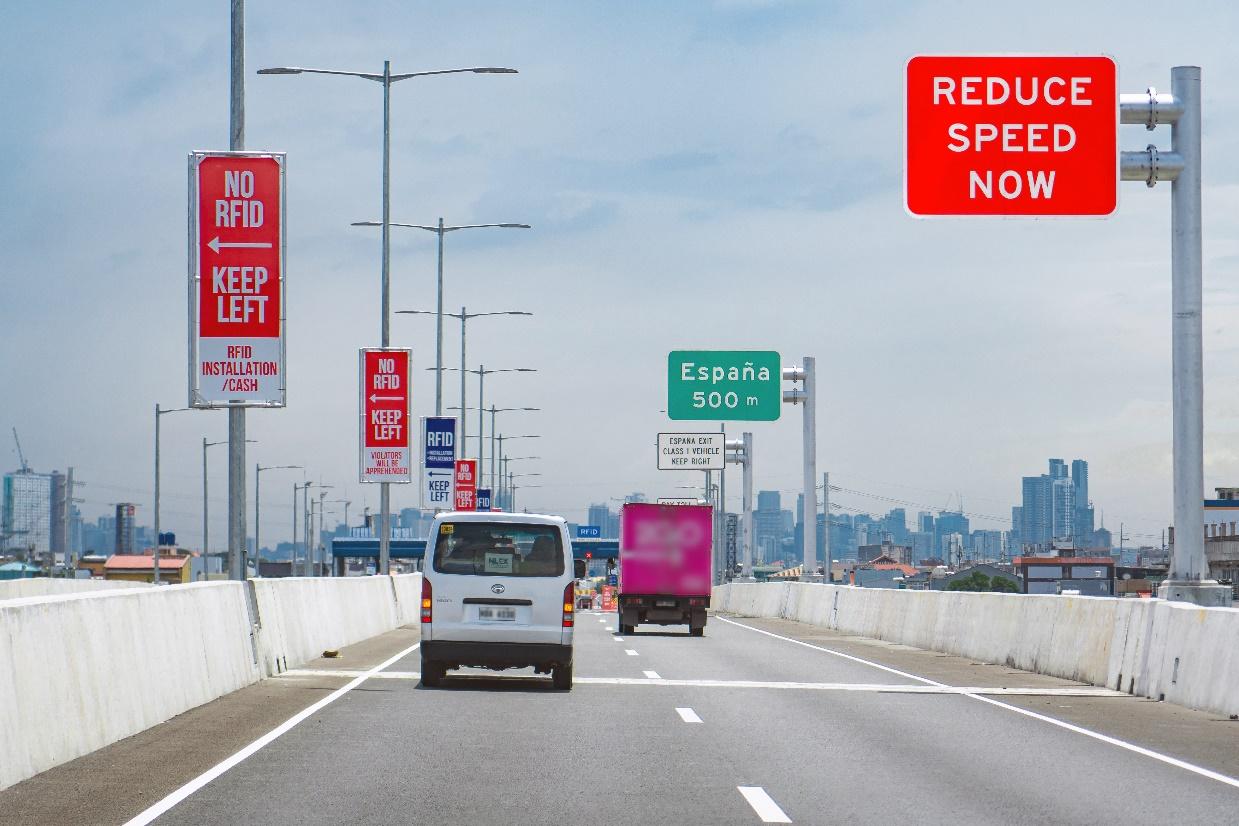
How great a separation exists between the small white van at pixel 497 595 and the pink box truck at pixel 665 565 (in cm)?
1774

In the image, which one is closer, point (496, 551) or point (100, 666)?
point (100, 666)

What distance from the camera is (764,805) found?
10.9m

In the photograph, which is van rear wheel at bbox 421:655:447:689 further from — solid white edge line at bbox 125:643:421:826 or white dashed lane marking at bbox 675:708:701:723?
white dashed lane marking at bbox 675:708:701:723

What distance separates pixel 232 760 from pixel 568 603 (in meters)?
7.55

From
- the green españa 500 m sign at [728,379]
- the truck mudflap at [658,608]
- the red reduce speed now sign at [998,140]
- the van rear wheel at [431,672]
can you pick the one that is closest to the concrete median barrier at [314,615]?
the van rear wheel at [431,672]

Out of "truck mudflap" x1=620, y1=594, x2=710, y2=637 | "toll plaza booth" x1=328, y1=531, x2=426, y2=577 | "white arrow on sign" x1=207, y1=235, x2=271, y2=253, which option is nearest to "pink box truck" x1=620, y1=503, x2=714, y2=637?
"truck mudflap" x1=620, y1=594, x2=710, y2=637

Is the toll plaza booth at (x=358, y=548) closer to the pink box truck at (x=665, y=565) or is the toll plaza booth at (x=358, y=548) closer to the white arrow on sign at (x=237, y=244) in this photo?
the pink box truck at (x=665, y=565)

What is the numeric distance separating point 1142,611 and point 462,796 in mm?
11278

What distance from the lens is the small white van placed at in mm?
19953

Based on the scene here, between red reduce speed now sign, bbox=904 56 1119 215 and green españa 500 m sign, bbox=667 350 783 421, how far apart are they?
29.9 meters

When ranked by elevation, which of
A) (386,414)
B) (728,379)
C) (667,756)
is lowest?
(667,756)

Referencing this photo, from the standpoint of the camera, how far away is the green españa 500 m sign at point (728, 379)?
49.4 meters

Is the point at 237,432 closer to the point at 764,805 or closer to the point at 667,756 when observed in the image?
the point at 667,756

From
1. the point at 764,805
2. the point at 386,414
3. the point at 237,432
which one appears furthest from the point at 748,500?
the point at 764,805
